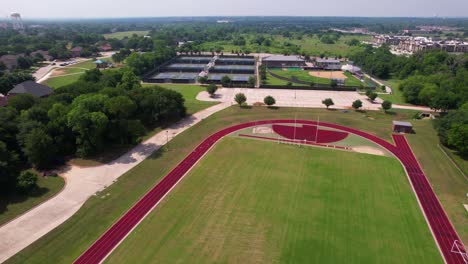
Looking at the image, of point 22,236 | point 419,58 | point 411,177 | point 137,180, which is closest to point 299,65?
point 419,58

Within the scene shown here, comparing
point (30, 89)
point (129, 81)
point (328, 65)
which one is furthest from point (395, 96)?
point (30, 89)

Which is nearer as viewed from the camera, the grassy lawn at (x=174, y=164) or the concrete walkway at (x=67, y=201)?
the grassy lawn at (x=174, y=164)

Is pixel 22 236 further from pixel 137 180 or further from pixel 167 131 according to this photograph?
pixel 167 131

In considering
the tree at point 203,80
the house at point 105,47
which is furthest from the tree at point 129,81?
the house at point 105,47

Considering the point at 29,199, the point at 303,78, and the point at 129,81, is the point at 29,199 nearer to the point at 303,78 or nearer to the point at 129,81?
the point at 129,81

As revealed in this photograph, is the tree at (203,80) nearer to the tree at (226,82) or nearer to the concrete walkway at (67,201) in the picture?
the tree at (226,82)
